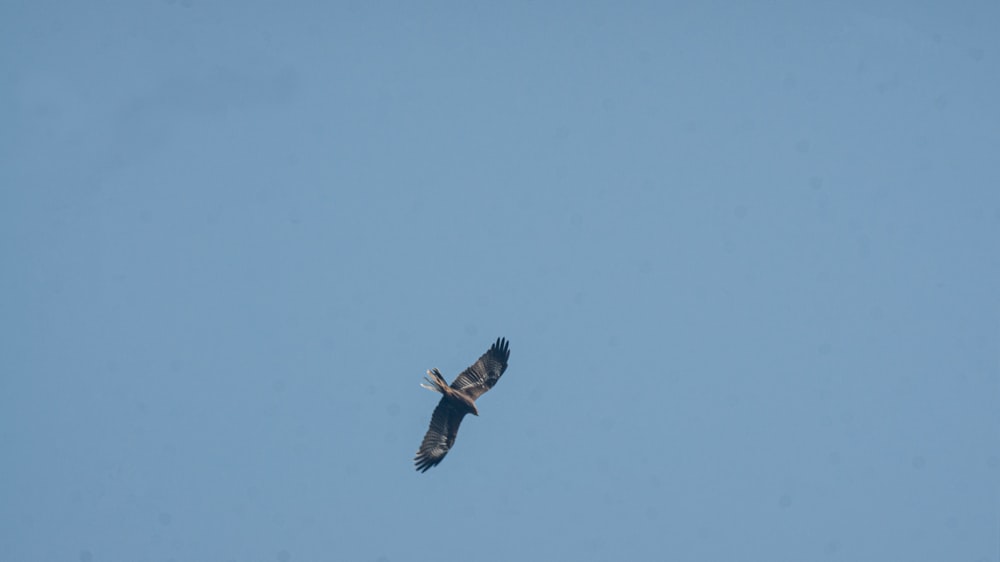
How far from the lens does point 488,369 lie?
32.0m

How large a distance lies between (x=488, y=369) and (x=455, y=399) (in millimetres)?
1233

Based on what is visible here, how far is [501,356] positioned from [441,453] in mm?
2770

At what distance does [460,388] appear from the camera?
31672mm

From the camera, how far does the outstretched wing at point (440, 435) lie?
104ft

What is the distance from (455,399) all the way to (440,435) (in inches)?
43.6

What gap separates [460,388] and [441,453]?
5.39 feet

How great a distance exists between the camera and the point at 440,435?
104 feet

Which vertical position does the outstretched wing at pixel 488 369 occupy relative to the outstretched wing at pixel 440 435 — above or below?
above

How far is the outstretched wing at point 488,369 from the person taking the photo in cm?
3189

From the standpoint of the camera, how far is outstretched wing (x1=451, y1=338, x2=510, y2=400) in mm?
31891

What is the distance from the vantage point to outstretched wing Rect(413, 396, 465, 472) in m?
31.6

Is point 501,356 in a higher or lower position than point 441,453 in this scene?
higher

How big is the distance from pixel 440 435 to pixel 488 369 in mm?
1984

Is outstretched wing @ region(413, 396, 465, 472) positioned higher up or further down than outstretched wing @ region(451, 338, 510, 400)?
further down
